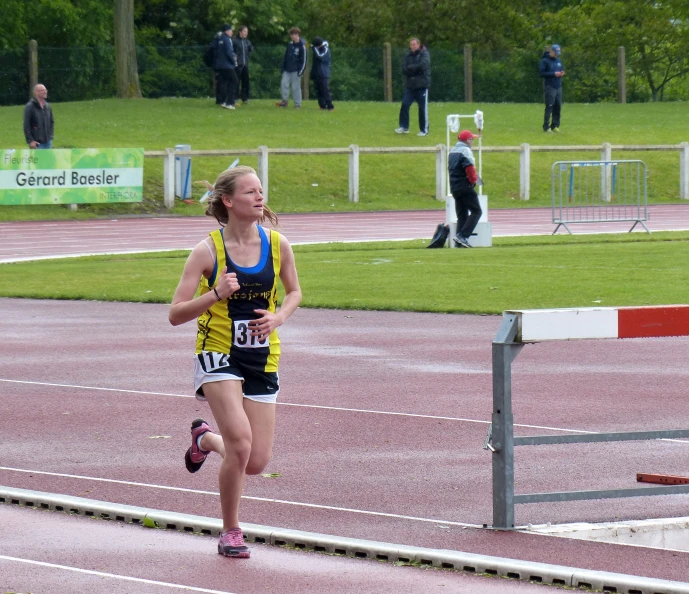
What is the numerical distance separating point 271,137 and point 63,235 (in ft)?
41.6

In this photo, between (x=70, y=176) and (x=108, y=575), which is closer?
(x=108, y=575)

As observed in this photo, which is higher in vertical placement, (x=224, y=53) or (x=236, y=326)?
(x=224, y=53)

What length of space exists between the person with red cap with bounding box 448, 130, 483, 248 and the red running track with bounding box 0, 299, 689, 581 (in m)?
7.13

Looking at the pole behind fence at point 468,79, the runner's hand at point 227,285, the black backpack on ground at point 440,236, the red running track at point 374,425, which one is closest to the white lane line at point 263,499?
the red running track at point 374,425

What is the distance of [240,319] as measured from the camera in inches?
251

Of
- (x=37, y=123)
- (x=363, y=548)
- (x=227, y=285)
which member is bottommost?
(x=363, y=548)

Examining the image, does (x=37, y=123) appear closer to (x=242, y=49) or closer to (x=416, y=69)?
(x=416, y=69)

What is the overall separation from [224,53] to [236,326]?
34.2 meters

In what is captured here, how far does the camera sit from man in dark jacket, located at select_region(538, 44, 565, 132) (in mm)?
39688

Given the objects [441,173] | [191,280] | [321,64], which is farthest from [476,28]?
[191,280]

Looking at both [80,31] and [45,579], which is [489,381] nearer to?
[45,579]

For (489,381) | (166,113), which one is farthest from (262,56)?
(489,381)

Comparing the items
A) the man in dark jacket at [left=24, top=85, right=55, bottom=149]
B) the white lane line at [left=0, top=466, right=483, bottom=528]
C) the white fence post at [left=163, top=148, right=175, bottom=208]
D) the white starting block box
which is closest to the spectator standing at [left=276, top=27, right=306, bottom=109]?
the white fence post at [left=163, top=148, right=175, bottom=208]

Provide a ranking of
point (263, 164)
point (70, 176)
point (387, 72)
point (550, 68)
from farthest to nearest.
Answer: point (387, 72)
point (550, 68)
point (263, 164)
point (70, 176)
